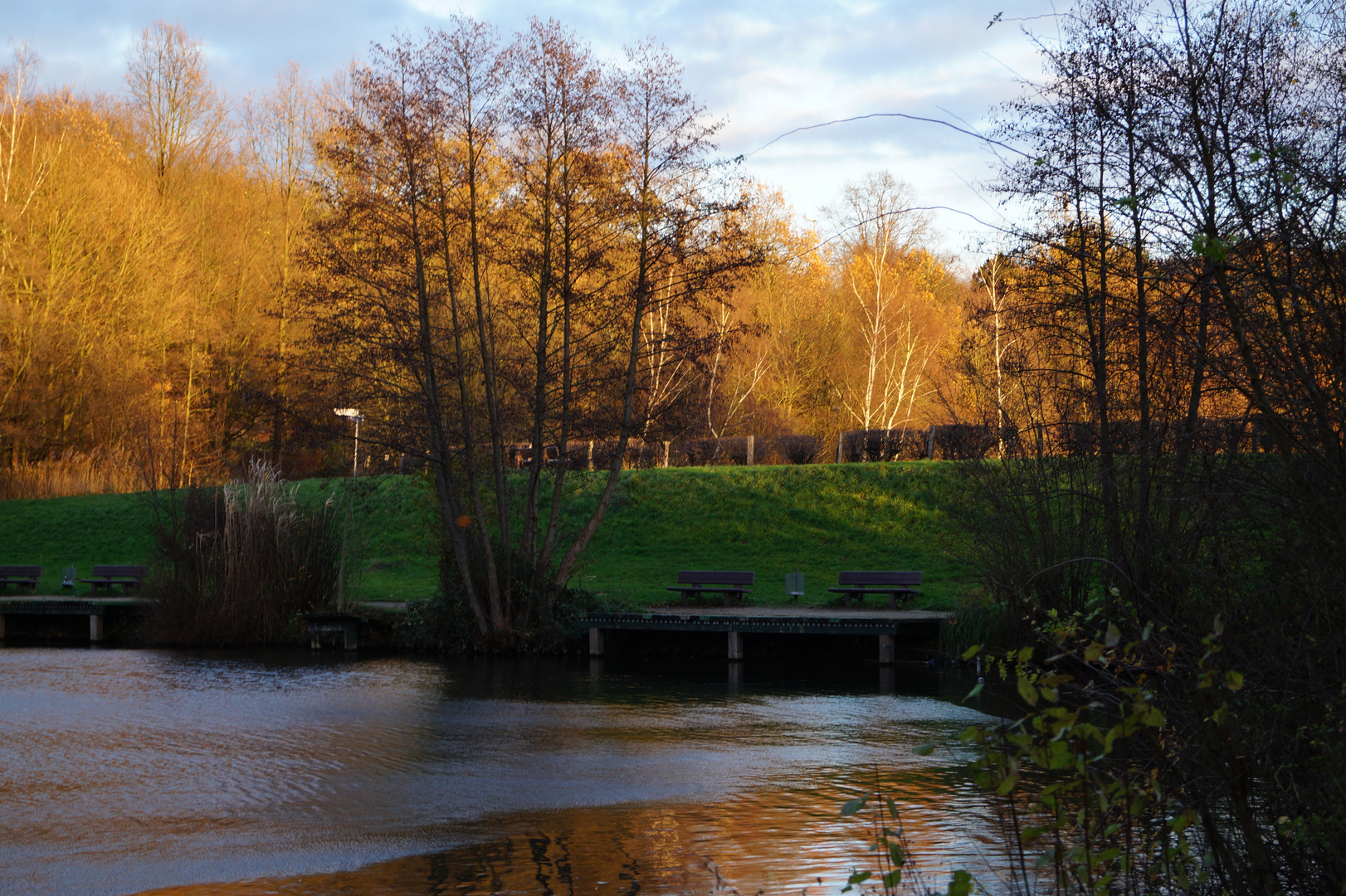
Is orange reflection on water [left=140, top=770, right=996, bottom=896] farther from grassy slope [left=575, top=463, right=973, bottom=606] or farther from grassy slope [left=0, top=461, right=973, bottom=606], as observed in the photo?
grassy slope [left=575, top=463, right=973, bottom=606]

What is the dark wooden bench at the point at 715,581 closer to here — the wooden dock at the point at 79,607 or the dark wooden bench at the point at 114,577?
the wooden dock at the point at 79,607

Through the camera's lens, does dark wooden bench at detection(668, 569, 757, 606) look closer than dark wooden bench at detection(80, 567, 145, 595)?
Yes

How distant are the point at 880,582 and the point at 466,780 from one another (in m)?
11.1

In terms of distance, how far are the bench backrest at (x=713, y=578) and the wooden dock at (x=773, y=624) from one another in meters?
1.81

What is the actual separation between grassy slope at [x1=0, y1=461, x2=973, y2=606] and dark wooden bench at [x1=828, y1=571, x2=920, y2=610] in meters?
1.06

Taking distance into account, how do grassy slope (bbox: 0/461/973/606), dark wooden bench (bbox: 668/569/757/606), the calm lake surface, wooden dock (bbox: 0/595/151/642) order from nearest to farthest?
the calm lake surface
wooden dock (bbox: 0/595/151/642)
dark wooden bench (bbox: 668/569/757/606)
grassy slope (bbox: 0/461/973/606)

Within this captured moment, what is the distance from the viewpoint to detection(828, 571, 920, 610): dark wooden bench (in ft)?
62.8

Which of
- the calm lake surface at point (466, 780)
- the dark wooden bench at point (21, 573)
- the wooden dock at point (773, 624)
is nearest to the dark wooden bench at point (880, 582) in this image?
the wooden dock at point (773, 624)

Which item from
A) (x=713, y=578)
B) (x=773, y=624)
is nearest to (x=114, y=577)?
(x=713, y=578)

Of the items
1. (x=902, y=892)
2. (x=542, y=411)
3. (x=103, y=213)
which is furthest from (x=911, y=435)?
(x=902, y=892)

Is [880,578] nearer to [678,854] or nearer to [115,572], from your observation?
[678,854]

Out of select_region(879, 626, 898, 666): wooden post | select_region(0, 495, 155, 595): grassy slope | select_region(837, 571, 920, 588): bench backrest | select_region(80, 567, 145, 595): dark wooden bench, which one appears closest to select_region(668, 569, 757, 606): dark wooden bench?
select_region(837, 571, 920, 588): bench backrest

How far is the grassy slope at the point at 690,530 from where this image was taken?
23.3 metres

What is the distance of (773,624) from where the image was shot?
16.6 meters
